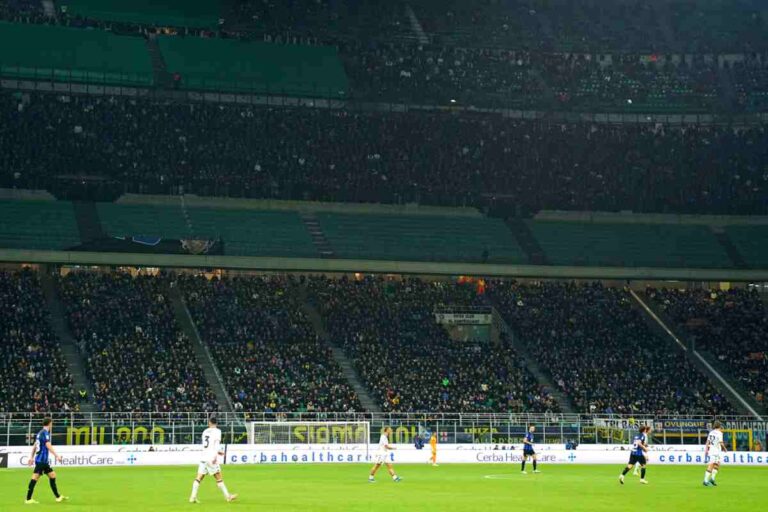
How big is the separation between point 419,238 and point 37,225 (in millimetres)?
23597

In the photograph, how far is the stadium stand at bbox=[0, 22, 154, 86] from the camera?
264ft

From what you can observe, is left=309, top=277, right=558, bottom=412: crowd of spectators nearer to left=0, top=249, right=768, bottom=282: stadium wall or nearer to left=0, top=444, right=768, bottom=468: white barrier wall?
left=0, top=249, right=768, bottom=282: stadium wall

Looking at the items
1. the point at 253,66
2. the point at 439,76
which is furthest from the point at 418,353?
the point at 253,66

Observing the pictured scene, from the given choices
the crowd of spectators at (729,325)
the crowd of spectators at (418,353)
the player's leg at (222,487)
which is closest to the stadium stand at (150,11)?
the crowd of spectators at (418,353)

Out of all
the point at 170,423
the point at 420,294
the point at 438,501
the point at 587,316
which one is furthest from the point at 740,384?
the point at 438,501

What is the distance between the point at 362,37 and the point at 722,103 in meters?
26.8

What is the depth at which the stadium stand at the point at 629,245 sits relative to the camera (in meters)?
80.9

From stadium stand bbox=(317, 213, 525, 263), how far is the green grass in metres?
28.0

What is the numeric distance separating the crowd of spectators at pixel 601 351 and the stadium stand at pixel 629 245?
2153 millimetres

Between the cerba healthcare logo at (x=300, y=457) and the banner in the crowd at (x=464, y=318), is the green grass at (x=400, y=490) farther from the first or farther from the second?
the banner in the crowd at (x=464, y=318)

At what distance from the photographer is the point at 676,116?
9119cm

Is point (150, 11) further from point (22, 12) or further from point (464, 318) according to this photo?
point (464, 318)

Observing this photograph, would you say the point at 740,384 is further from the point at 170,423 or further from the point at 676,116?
the point at 170,423

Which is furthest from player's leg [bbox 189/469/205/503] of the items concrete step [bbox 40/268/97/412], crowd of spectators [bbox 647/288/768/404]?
crowd of spectators [bbox 647/288/768/404]
